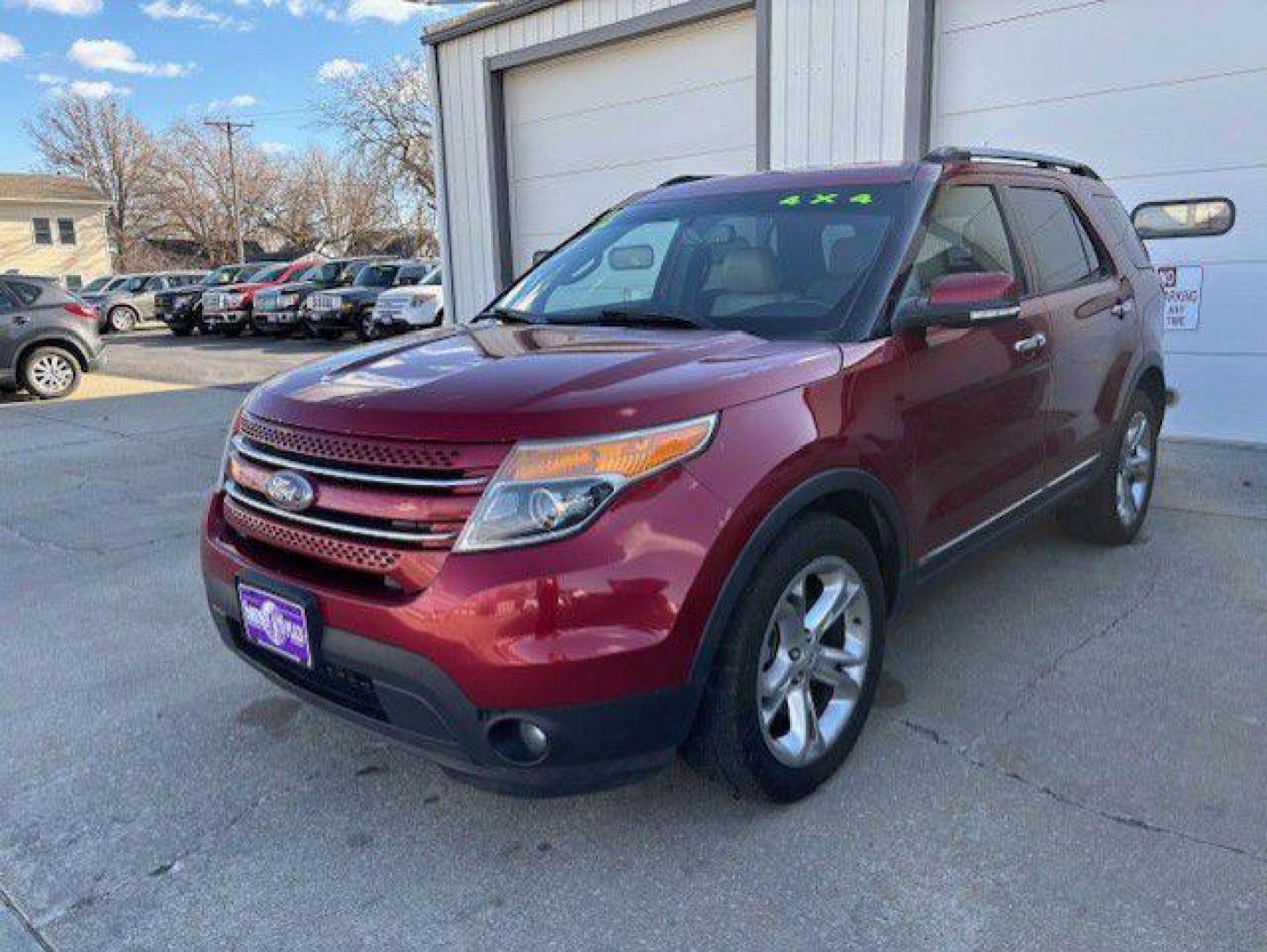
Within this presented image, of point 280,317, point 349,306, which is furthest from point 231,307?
point 349,306

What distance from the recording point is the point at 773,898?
2.36 meters

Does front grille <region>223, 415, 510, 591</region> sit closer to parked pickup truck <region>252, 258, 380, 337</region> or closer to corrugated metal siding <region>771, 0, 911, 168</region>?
corrugated metal siding <region>771, 0, 911, 168</region>

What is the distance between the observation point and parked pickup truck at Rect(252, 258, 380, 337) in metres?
19.9

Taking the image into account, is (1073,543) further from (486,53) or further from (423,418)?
(486,53)

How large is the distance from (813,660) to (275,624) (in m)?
1.42

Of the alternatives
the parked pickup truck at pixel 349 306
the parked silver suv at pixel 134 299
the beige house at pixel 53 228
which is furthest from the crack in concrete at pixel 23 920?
the beige house at pixel 53 228

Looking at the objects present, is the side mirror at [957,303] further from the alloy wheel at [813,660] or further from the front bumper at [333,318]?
the front bumper at [333,318]

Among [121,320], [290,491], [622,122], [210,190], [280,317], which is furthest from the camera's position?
[210,190]

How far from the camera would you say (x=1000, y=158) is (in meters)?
3.98

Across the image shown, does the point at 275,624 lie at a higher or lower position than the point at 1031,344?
lower

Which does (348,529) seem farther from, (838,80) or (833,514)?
(838,80)

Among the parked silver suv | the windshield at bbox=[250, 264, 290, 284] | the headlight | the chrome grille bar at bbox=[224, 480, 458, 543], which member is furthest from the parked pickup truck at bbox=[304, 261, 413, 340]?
the headlight

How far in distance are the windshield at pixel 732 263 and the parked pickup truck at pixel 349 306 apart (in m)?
14.7

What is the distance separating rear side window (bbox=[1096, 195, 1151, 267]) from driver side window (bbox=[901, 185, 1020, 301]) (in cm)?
120
